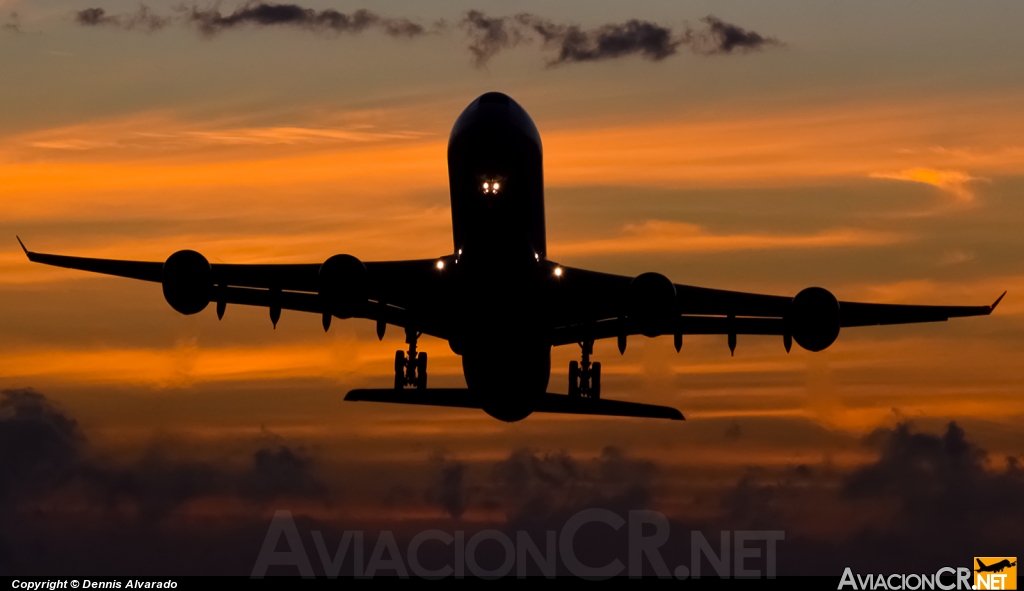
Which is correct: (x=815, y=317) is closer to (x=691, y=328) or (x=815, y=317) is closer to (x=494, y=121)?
(x=691, y=328)

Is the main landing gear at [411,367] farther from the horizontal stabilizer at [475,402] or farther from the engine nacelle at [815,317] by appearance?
the engine nacelle at [815,317]

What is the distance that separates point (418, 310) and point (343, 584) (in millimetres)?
9928

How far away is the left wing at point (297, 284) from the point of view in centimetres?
5169

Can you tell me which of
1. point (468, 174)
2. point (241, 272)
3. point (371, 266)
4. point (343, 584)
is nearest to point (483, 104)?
point (468, 174)

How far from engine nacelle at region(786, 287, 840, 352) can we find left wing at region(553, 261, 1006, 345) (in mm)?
595

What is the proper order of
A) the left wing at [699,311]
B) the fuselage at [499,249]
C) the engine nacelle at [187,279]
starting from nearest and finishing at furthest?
the engine nacelle at [187,279] → the fuselage at [499,249] → the left wing at [699,311]

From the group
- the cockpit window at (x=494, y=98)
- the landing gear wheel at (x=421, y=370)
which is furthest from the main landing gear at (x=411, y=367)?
the cockpit window at (x=494, y=98)

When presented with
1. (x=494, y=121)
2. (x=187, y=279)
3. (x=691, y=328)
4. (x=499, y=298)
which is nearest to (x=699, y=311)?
(x=691, y=328)

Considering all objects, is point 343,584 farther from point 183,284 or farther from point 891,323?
point 891,323

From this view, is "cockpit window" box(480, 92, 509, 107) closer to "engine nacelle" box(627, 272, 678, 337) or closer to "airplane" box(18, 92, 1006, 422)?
"airplane" box(18, 92, 1006, 422)

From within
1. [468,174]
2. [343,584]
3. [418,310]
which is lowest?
[343,584]

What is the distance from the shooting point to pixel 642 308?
46.4 m

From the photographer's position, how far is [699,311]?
2137 inches

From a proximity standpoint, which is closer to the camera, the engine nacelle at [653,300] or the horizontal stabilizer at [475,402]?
the engine nacelle at [653,300]
